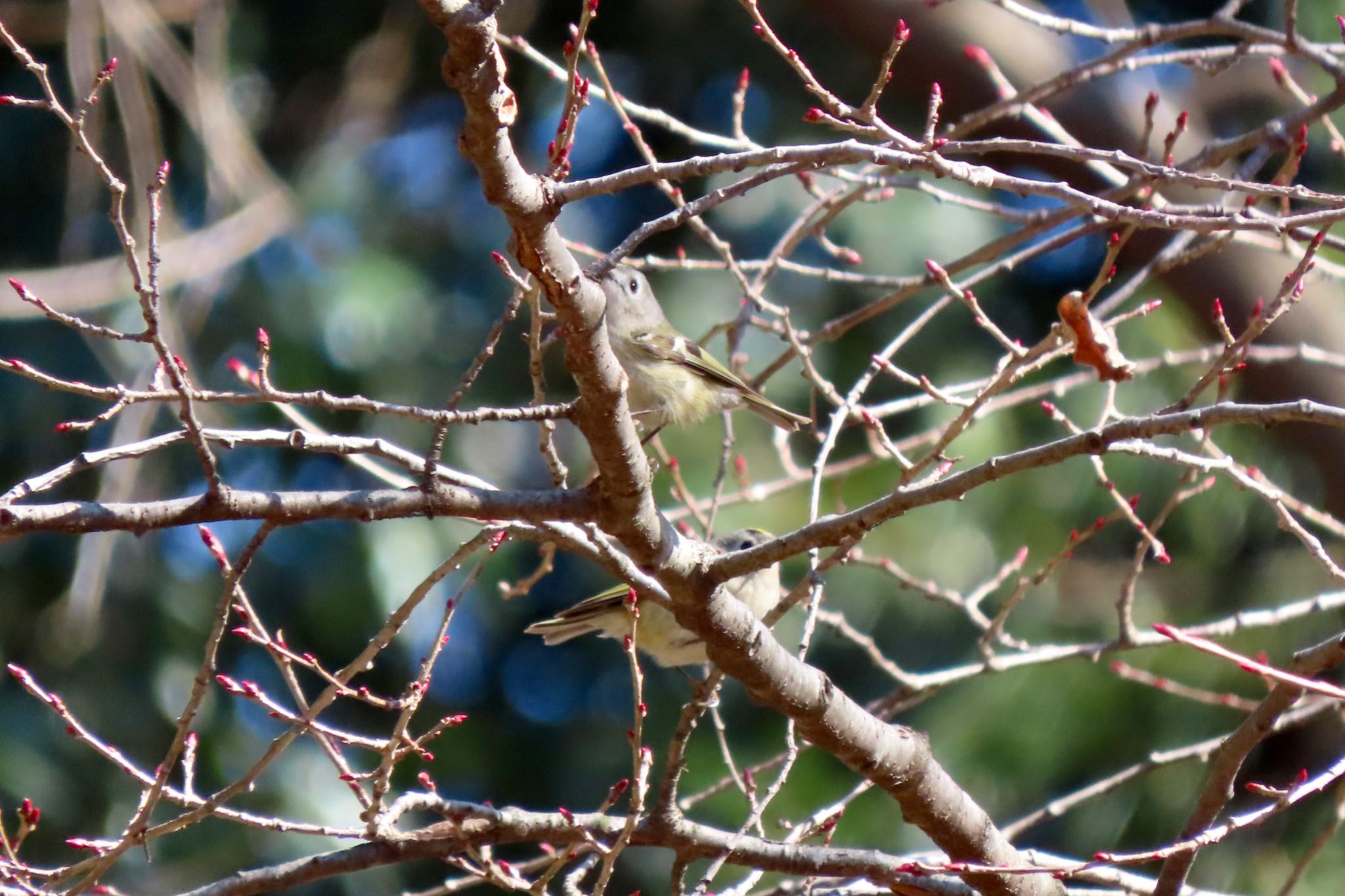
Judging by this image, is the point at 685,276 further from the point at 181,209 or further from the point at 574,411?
the point at 574,411

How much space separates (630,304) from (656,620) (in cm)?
94

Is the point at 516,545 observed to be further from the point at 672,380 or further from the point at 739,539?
the point at 672,380

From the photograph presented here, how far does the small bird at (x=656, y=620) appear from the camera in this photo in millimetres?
3725

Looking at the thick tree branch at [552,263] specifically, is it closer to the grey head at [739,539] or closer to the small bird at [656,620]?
the small bird at [656,620]

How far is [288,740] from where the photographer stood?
68.3 inches

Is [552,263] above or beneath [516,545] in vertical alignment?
above

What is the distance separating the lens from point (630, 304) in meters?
4.08

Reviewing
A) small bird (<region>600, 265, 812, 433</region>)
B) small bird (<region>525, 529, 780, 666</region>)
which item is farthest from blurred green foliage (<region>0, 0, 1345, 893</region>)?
small bird (<region>600, 265, 812, 433</region>)

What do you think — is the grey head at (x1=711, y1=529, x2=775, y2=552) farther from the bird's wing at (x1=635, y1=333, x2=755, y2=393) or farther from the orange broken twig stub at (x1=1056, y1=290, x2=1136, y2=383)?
the orange broken twig stub at (x1=1056, y1=290, x2=1136, y2=383)

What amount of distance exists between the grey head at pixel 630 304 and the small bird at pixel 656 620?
0.70 metres

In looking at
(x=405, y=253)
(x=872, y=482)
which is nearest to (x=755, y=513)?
(x=872, y=482)

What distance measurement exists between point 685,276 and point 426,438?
65.3 inches

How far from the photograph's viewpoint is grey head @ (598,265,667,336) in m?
3.95

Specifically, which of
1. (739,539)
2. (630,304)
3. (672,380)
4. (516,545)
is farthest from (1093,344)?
(516,545)
